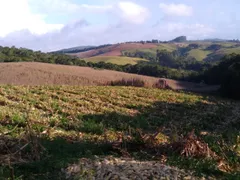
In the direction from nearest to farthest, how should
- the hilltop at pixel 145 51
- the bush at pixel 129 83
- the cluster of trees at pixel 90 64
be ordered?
the bush at pixel 129 83, the cluster of trees at pixel 90 64, the hilltop at pixel 145 51

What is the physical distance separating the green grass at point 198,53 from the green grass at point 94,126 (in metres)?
90.9

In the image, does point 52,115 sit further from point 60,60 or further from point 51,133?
point 60,60

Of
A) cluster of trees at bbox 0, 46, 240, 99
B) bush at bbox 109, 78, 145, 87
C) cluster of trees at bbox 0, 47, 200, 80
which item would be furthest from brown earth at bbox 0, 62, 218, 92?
cluster of trees at bbox 0, 47, 200, 80

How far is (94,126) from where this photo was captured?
11.3 metres

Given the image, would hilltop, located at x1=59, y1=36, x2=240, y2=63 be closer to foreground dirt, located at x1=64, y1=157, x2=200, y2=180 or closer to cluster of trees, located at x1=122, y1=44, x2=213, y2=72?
cluster of trees, located at x1=122, y1=44, x2=213, y2=72

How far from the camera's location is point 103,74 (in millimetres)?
43688

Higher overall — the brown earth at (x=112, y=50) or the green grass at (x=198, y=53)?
the brown earth at (x=112, y=50)

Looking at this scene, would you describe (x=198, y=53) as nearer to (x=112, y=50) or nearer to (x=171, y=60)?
(x=171, y=60)

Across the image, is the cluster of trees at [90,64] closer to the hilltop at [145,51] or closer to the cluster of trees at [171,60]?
the cluster of trees at [171,60]

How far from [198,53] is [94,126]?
11223 cm

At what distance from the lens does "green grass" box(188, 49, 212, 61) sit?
11281 centimetres

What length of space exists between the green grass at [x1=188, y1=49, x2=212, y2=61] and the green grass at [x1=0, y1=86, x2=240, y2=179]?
90.9 meters

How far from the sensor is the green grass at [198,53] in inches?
4441

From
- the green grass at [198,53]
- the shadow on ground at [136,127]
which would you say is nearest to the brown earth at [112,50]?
the green grass at [198,53]
